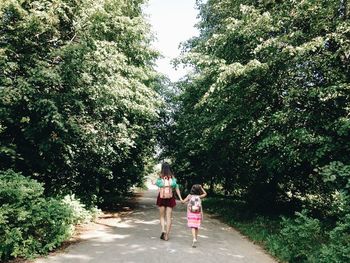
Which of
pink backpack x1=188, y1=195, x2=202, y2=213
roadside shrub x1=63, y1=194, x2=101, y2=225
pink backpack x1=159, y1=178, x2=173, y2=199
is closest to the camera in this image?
pink backpack x1=188, y1=195, x2=202, y2=213

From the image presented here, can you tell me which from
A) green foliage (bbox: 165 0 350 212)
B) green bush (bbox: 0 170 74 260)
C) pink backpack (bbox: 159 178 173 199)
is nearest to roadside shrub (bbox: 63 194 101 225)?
green bush (bbox: 0 170 74 260)

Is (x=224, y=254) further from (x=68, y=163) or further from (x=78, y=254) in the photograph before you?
(x=68, y=163)

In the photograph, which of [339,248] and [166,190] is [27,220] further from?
[339,248]

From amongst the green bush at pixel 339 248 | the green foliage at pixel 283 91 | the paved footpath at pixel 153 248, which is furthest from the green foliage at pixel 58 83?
the green bush at pixel 339 248

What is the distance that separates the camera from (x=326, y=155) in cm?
1030

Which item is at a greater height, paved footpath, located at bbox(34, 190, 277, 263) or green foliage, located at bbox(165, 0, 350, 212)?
green foliage, located at bbox(165, 0, 350, 212)

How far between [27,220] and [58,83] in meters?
4.33

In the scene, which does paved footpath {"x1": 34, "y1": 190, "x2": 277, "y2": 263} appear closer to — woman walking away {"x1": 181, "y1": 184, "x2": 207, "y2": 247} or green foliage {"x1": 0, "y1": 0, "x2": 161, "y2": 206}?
woman walking away {"x1": 181, "y1": 184, "x2": 207, "y2": 247}

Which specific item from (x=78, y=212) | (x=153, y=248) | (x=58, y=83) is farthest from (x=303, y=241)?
(x=58, y=83)

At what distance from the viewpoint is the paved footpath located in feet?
24.3

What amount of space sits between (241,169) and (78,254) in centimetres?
1135

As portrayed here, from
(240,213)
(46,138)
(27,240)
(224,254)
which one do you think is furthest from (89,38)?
(240,213)

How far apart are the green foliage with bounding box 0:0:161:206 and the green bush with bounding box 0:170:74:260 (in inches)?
90.8

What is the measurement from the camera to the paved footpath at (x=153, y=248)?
291 inches
